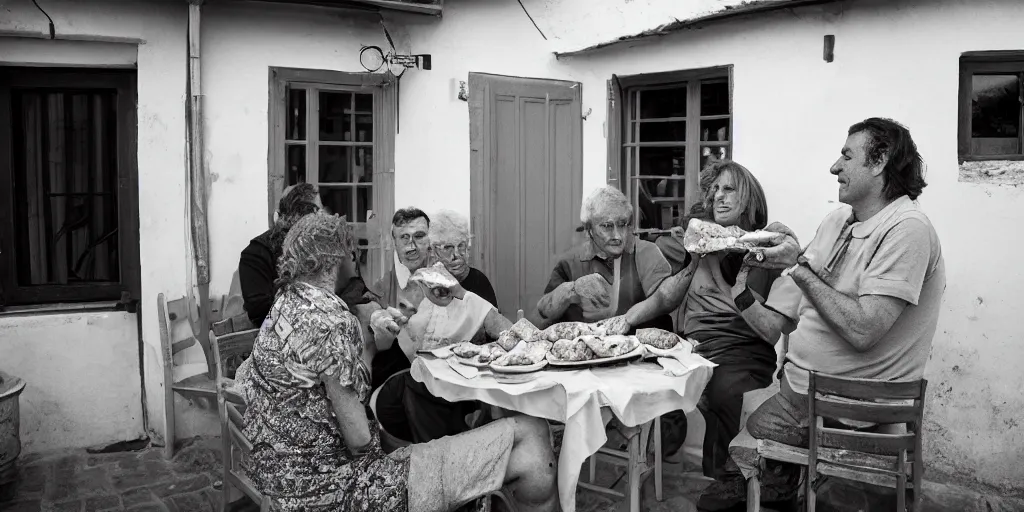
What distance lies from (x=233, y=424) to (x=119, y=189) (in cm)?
264

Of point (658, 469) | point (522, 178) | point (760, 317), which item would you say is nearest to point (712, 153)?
point (522, 178)

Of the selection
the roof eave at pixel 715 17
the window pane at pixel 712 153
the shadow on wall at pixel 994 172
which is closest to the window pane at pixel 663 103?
the window pane at pixel 712 153

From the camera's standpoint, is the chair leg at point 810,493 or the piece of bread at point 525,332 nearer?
the chair leg at point 810,493

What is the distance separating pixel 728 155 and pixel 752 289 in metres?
1.69

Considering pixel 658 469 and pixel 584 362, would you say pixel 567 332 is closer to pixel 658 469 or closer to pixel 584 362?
pixel 584 362

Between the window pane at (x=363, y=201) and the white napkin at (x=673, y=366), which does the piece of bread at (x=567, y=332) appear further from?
the window pane at (x=363, y=201)

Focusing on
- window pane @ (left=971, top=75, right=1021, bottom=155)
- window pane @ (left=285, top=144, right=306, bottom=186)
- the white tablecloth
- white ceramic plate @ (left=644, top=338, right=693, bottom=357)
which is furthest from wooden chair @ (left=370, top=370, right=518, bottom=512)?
window pane @ (left=971, top=75, right=1021, bottom=155)

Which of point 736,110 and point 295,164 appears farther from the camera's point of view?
point 295,164

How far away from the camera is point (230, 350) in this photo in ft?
15.4

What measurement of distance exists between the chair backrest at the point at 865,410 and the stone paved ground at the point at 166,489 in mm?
719

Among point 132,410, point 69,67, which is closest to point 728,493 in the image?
point 132,410

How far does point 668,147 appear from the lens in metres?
6.36

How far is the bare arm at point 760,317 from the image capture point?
14.0 feet

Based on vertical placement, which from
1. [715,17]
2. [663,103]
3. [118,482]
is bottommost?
[118,482]
